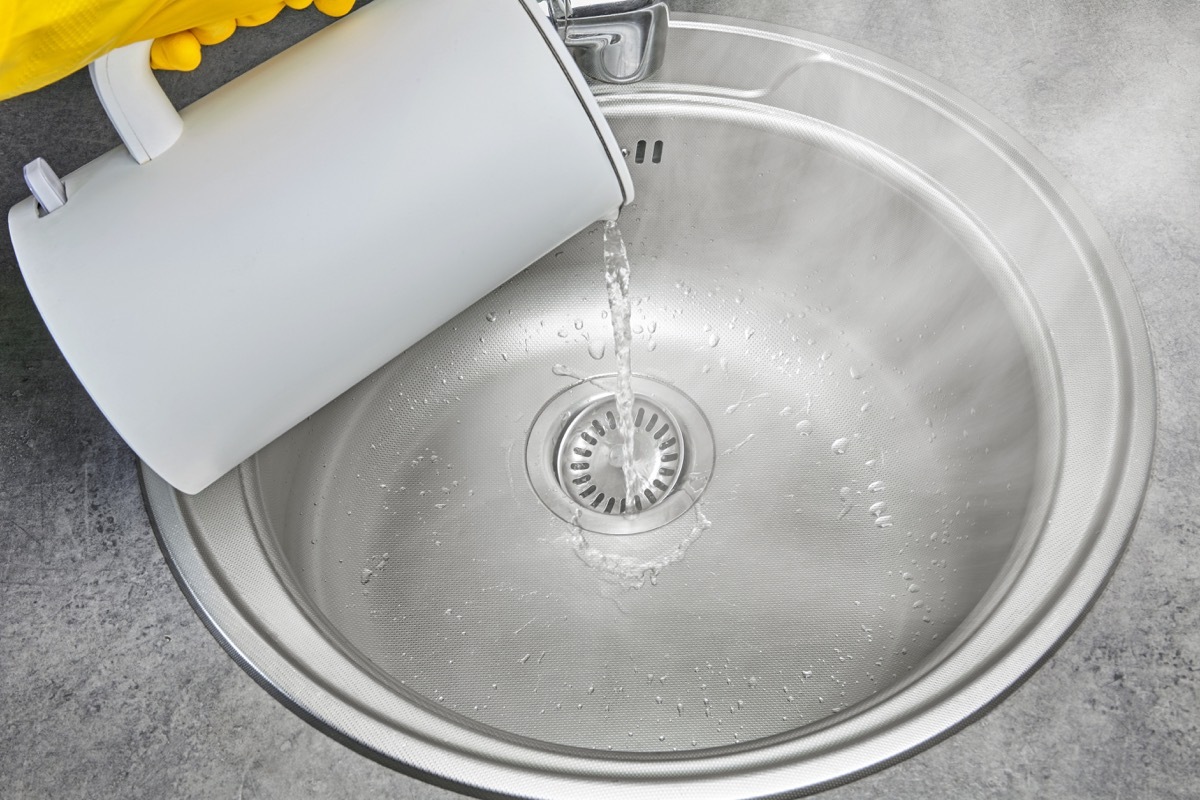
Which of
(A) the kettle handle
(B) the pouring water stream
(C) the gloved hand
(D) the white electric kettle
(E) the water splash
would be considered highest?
(C) the gloved hand

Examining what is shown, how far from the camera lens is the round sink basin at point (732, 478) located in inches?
23.5

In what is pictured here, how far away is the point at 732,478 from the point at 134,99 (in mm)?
579

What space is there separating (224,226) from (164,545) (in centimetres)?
21

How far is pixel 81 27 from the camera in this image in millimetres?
450

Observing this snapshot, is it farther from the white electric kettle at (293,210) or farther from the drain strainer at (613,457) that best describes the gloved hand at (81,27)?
the drain strainer at (613,457)

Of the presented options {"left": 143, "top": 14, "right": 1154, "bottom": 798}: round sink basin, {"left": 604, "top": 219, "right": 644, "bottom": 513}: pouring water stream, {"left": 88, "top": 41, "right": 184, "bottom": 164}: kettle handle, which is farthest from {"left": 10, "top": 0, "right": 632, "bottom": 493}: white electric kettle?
{"left": 604, "top": 219, "right": 644, "bottom": 513}: pouring water stream

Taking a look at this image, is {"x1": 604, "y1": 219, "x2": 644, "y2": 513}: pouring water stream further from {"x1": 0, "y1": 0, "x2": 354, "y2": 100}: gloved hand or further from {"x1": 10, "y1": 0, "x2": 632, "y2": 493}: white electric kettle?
{"x1": 0, "y1": 0, "x2": 354, "y2": 100}: gloved hand

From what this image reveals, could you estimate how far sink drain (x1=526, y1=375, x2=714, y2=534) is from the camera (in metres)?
0.90

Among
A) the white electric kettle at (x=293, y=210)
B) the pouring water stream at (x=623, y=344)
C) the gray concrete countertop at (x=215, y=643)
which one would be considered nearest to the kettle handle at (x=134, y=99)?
the white electric kettle at (x=293, y=210)

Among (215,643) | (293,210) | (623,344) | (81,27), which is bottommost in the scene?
(623,344)

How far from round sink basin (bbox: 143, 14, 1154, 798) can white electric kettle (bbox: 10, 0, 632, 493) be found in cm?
11

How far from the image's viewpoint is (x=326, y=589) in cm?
77

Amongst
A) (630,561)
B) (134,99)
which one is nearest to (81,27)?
(134,99)

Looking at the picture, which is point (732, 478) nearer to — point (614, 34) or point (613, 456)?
point (613, 456)
